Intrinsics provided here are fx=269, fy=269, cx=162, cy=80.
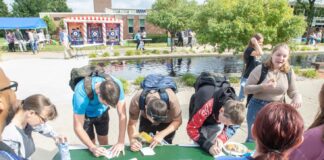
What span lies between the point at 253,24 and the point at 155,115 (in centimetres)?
720

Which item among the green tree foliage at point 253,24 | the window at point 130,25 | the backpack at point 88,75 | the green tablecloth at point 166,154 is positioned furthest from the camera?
the window at point 130,25

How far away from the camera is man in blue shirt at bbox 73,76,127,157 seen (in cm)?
250

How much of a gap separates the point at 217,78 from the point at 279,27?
6.88 m

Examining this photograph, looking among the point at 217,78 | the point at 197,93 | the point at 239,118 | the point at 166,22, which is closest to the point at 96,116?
the point at 197,93

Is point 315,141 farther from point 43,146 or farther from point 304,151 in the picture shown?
point 43,146

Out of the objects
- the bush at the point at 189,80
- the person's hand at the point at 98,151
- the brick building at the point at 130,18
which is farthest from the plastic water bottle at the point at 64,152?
the brick building at the point at 130,18

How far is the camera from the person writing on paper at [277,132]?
119 centimetres

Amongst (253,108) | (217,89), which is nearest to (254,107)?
(253,108)

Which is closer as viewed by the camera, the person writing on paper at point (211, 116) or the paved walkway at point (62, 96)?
the person writing on paper at point (211, 116)

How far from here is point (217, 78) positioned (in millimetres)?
3002

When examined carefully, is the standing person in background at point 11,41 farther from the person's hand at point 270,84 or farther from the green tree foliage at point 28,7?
the green tree foliage at point 28,7

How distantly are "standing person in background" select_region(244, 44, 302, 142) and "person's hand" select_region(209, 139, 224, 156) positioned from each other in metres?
0.80

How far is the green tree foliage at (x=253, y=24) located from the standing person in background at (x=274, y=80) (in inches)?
212

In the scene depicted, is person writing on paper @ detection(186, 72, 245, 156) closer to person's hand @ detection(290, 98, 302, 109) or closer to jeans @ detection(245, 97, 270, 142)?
jeans @ detection(245, 97, 270, 142)
